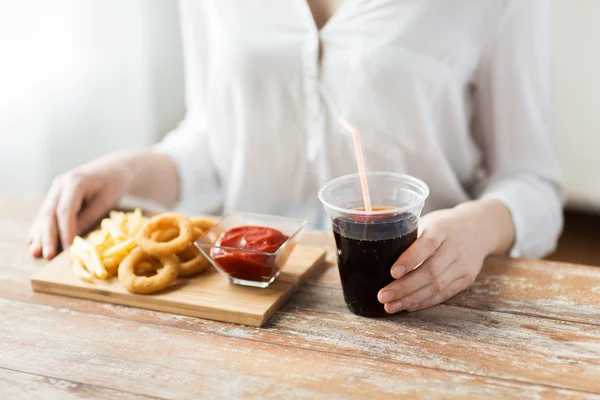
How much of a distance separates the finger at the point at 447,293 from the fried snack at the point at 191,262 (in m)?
0.36

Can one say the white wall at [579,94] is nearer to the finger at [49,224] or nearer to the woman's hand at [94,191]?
the woman's hand at [94,191]

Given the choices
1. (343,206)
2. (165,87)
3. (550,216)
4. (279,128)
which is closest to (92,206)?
(279,128)

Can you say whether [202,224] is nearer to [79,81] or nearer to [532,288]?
[532,288]

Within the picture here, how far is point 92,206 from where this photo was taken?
1434mm

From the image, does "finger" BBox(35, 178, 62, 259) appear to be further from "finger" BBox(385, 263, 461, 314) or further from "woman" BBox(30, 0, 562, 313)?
"finger" BBox(385, 263, 461, 314)

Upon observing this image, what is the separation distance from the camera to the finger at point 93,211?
4.65 feet

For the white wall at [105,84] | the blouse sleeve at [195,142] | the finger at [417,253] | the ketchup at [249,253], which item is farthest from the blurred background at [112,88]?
the finger at [417,253]

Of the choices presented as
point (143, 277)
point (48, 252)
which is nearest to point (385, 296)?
point (143, 277)

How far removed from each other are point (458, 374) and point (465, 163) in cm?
76

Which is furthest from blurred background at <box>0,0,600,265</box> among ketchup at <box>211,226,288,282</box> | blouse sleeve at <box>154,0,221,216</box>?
ketchup at <box>211,226,288,282</box>

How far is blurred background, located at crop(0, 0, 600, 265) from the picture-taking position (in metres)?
2.28

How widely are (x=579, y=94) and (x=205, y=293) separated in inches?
80.2

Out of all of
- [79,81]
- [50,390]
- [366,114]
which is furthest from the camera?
[79,81]

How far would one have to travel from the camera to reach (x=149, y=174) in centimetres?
155
